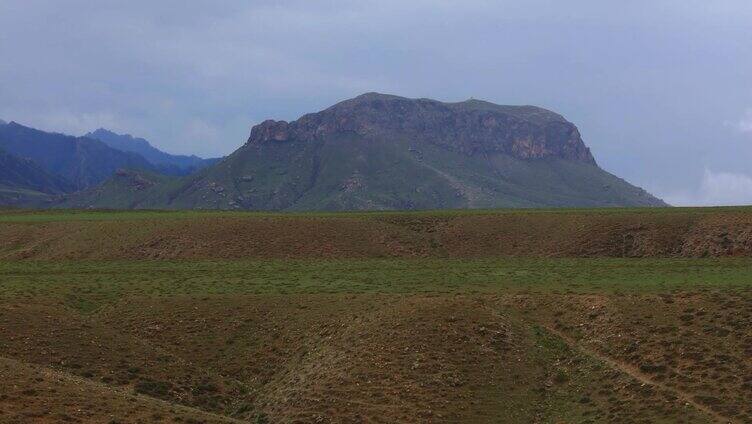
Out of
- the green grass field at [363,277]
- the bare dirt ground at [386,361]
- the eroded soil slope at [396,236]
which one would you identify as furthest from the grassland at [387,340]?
the eroded soil slope at [396,236]

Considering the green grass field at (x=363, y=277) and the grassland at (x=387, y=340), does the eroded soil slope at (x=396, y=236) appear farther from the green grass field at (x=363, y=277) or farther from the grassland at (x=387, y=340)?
the green grass field at (x=363, y=277)

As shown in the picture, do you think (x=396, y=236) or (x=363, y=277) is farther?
(x=396, y=236)

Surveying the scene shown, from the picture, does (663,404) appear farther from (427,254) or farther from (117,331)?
(427,254)

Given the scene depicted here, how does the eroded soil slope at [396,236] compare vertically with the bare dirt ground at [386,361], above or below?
above

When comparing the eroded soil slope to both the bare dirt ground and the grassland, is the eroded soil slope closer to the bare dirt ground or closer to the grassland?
the grassland

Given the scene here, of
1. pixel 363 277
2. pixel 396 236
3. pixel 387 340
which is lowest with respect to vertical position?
pixel 387 340

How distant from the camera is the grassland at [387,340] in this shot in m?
35.6

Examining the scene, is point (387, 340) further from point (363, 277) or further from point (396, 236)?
point (396, 236)

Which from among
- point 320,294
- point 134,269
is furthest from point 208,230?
point 320,294

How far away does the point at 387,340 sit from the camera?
4350 cm

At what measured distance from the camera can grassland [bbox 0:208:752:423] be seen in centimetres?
3562

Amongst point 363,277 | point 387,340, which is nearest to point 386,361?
point 387,340

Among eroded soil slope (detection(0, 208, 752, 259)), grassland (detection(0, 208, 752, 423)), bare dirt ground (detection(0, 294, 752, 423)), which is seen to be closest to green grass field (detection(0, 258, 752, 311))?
grassland (detection(0, 208, 752, 423))

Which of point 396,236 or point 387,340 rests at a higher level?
point 396,236
